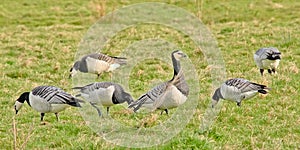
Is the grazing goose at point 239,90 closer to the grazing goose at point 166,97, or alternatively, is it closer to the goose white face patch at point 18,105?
the grazing goose at point 166,97

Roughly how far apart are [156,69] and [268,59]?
2.95 metres

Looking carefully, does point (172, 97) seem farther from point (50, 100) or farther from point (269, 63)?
point (269, 63)

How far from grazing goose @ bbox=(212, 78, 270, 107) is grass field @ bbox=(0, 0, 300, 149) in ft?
0.66

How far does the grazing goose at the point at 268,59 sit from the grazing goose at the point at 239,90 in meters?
2.43

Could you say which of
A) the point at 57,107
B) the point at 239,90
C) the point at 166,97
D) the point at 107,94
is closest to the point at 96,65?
the point at 107,94

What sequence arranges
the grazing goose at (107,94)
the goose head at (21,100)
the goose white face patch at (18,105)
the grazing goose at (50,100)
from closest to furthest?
the grazing goose at (50,100), the grazing goose at (107,94), the goose head at (21,100), the goose white face patch at (18,105)

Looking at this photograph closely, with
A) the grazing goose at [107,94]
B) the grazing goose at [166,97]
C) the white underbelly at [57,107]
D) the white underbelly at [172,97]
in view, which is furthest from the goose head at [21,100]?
the white underbelly at [172,97]

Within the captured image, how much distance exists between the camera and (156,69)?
45.4ft

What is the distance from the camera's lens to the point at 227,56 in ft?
49.4

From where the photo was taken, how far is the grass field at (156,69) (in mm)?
8203

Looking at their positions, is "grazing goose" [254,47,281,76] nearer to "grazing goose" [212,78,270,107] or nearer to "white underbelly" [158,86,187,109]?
"grazing goose" [212,78,270,107]

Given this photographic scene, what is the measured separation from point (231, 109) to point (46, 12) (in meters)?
16.7

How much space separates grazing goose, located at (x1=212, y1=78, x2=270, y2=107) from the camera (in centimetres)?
979

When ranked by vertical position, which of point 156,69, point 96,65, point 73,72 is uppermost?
point 96,65
